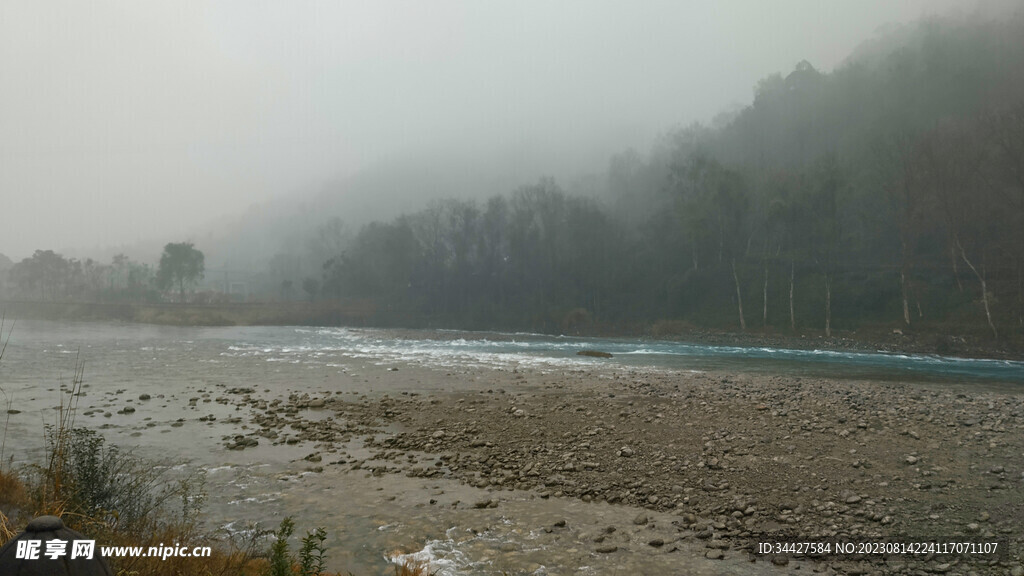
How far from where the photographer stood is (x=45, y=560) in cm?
222

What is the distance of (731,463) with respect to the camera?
9383 millimetres

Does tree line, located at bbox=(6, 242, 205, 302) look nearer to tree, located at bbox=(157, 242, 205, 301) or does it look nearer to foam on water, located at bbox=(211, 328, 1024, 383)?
tree, located at bbox=(157, 242, 205, 301)

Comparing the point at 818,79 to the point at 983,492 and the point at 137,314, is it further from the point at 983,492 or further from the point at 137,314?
the point at 137,314

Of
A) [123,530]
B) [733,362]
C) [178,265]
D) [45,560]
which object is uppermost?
[178,265]

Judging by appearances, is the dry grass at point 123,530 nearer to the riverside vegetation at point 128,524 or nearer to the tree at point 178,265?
the riverside vegetation at point 128,524

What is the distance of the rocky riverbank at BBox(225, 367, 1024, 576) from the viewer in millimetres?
6762

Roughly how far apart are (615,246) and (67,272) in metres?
145

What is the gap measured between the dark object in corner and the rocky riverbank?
18.6ft

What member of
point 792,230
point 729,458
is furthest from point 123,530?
point 792,230

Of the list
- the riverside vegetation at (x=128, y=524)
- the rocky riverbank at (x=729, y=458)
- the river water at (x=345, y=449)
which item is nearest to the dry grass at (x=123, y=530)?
the riverside vegetation at (x=128, y=524)

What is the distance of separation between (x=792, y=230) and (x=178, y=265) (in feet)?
438

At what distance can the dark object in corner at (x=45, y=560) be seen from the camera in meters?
2.18

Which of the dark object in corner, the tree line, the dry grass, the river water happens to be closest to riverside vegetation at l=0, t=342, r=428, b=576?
the dry grass

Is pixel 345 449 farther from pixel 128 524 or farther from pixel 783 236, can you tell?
pixel 783 236
